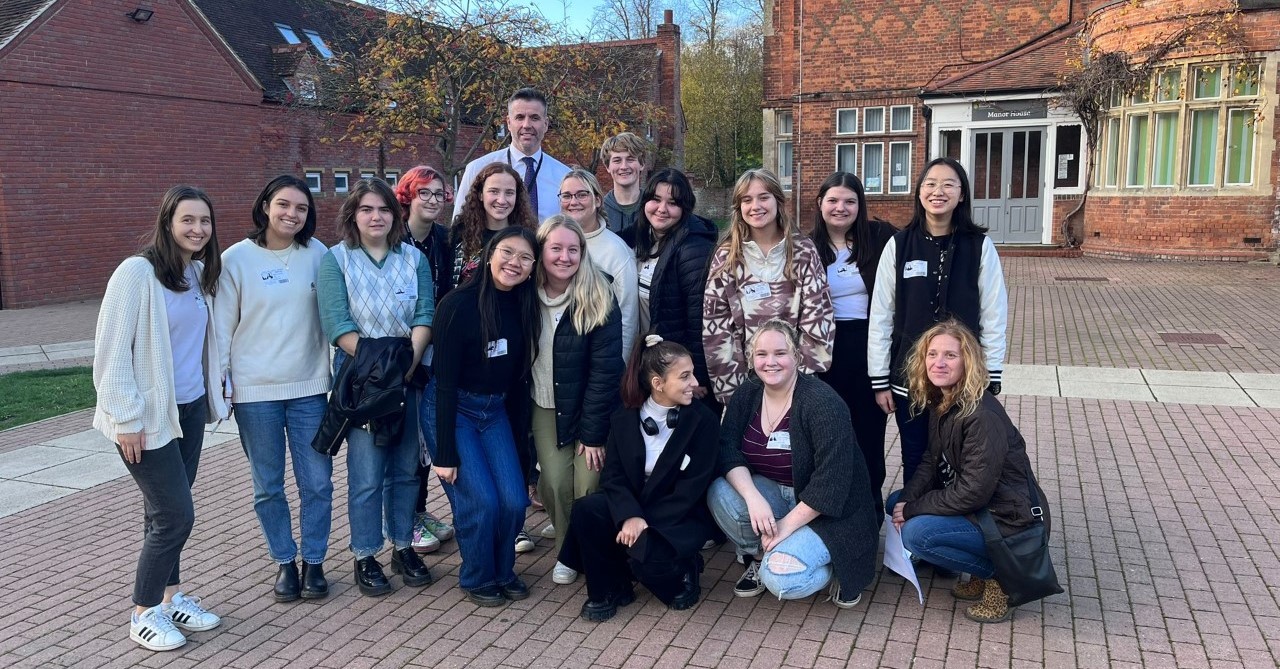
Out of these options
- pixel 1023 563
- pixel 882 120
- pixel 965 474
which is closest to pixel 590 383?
pixel 965 474

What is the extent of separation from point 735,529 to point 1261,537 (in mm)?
2901

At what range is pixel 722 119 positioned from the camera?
4603 centimetres

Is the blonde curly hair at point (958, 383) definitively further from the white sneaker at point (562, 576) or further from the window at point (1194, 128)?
the window at point (1194, 128)

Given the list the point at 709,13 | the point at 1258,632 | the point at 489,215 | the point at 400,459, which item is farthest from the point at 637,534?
the point at 709,13

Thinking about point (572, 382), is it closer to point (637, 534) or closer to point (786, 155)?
point (637, 534)

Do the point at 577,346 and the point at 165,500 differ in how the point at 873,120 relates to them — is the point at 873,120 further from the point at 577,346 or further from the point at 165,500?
the point at 165,500

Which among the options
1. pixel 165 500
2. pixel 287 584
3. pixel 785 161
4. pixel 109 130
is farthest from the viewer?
pixel 785 161

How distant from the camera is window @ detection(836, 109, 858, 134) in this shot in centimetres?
2452

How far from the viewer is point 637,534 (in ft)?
13.6

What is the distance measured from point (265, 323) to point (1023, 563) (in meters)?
3.50

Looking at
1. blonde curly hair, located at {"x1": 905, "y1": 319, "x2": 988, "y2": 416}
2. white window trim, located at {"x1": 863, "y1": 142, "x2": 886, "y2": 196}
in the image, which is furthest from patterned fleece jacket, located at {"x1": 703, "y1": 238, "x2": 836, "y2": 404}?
white window trim, located at {"x1": 863, "y1": 142, "x2": 886, "y2": 196}

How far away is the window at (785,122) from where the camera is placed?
1016 inches

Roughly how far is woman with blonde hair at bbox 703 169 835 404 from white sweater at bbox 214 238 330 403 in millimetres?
1924

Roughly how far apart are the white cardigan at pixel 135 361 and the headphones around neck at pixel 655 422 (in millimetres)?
1987
